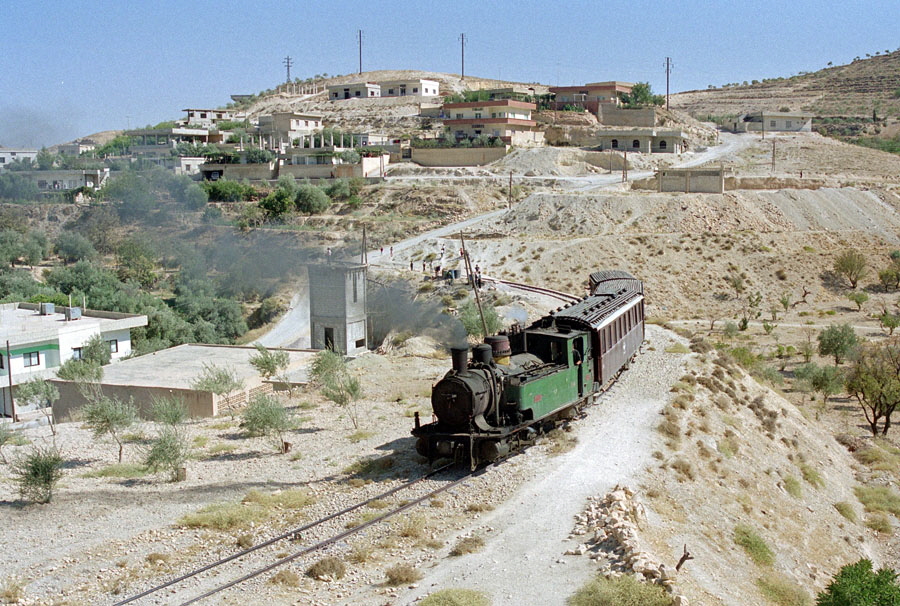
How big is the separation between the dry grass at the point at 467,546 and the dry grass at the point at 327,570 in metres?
1.89

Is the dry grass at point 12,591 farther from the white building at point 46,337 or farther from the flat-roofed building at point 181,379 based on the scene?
the white building at point 46,337

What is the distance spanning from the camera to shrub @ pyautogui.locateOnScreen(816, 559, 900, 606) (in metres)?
13.0

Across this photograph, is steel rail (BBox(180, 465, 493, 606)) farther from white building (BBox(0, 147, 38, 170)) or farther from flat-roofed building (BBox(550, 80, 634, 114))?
white building (BBox(0, 147, 38, 170))

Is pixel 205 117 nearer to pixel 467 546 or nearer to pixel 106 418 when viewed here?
pixel 106 418

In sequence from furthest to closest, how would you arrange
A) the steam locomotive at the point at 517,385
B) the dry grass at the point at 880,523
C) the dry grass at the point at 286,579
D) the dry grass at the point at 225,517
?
the dry grass at the point at 880,523 < the steam locomotive at the point at 517,385 < the dry grass at the point at 225,517 < the dry grass at the point at 286,579

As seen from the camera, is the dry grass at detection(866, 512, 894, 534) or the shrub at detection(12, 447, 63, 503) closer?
the shrub at detection(12, 447, 63, 503)

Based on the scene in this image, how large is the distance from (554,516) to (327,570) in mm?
4441

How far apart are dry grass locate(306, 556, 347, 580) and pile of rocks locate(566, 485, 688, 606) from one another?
373 centimetres

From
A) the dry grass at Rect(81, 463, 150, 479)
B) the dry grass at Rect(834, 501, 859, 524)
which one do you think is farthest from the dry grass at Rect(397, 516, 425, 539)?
the dry grass at Rect(834, 501, 859, 524)

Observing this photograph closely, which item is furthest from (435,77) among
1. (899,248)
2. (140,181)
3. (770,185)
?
(899,248)

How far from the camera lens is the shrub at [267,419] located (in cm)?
2152

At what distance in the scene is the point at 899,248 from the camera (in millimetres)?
58250

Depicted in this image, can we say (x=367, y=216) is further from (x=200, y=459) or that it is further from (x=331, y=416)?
(x=200, y=459)

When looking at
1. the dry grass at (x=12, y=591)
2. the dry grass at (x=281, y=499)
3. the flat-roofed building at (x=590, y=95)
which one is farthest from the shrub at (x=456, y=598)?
the flat-roofed building at (x=590, y=95)
